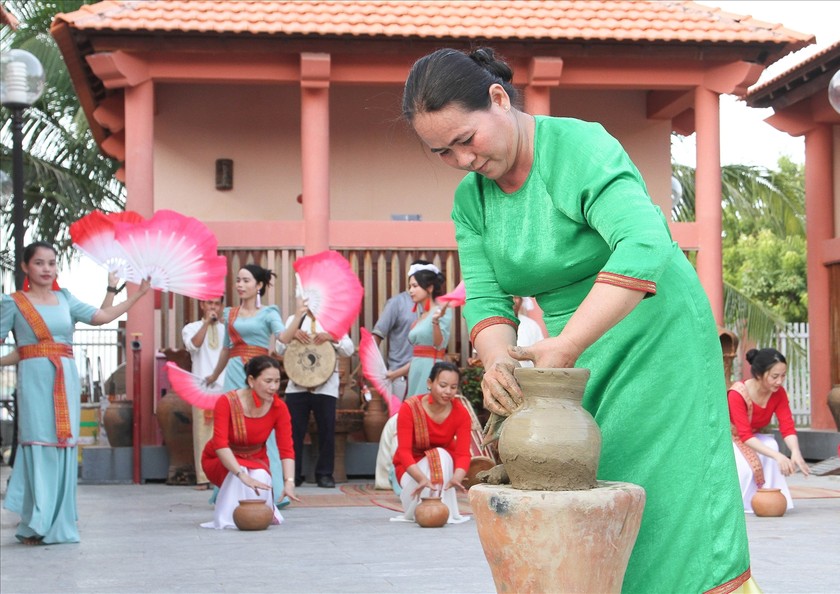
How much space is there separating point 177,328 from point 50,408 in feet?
14.7

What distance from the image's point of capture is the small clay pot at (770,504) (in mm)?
8086

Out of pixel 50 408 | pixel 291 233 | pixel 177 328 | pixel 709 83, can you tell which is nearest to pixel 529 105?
pixel 709 83

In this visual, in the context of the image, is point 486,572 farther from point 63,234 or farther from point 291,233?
point 63,234

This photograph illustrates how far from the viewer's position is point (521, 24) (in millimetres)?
12133

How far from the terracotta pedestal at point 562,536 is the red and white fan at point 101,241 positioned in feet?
20.7

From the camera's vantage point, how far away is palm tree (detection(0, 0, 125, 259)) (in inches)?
826

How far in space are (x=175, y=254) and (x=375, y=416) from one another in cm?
296

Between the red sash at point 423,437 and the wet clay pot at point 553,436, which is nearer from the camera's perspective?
the wet clay pot at point 553,436

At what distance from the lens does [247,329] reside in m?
9.62

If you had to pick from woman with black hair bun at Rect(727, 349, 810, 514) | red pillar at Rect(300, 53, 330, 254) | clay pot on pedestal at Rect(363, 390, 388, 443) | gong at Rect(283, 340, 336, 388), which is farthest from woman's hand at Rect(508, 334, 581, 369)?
red pillar at Rect(300, 53, 330, 254)

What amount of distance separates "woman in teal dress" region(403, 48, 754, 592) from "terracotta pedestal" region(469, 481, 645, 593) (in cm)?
22

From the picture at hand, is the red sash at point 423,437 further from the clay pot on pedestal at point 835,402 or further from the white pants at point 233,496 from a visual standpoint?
the clay pot on pedestal at point 835,402

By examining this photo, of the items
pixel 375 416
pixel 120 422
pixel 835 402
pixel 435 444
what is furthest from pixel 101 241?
pixel 835 402

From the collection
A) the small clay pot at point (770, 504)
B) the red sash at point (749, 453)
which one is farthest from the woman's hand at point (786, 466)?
the red sash at point (749, 453)
